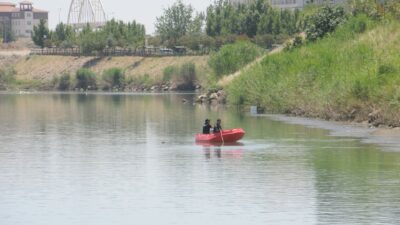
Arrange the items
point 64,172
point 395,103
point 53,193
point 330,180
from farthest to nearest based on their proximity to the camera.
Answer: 1. point 395,103
2. point 64,172
3. point 330,180
4. point 53,193

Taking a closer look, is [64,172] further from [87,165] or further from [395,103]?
[395,103]

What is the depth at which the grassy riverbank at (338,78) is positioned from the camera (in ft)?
250

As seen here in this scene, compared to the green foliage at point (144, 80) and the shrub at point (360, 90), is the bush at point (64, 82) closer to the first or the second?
the green foliage at point (144, 80)

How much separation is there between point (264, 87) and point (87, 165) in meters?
45.3

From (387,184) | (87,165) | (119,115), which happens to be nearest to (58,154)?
(87,165)

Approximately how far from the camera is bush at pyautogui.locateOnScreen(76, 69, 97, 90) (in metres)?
196

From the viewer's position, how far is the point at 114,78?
7643 inches

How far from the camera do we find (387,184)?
4672 cm

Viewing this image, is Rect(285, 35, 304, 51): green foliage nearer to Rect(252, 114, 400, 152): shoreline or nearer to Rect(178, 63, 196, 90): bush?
Rect(252, 114, 400, 152): shoreline

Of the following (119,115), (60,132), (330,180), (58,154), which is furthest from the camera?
(119,115)

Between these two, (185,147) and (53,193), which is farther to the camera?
(185,147)

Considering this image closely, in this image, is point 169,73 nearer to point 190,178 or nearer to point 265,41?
point 265,41

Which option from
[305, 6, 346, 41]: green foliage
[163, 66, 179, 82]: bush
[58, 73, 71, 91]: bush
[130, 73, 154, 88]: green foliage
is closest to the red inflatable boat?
[305, 6, 346, 41]: green foliage

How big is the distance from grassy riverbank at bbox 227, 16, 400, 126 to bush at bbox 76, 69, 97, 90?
86.6 m
